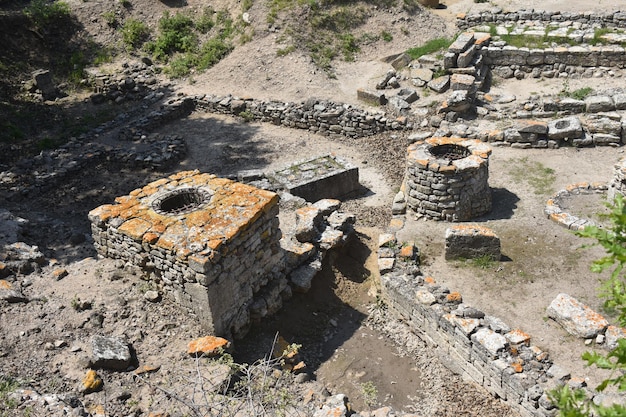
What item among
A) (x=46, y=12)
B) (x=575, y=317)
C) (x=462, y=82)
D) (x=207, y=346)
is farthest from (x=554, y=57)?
(x=46, y=12)

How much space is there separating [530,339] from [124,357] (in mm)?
5628

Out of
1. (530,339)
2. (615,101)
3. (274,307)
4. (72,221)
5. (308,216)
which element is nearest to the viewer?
(530,339)

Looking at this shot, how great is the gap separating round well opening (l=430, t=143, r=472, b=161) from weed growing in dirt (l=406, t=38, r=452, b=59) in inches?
327

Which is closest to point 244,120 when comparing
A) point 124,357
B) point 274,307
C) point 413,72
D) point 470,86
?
point 413,72

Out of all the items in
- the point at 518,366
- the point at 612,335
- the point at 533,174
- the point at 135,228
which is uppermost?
the point at 135,228

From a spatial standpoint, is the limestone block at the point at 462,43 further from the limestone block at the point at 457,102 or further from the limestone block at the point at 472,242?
the limestone block at the point at 472,242

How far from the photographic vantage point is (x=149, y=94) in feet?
64.2

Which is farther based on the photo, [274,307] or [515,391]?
[274,307]

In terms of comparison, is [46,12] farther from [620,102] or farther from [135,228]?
[620,102]

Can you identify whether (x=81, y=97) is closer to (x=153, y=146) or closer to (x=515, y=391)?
(x=153, y=146)

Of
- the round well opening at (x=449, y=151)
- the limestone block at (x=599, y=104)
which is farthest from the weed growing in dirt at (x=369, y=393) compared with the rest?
the limestone block at (x=599, y=104)

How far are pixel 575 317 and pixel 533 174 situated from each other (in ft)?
17.0

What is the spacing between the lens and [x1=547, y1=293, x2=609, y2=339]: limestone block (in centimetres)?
856

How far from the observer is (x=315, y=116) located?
56.1 ft
